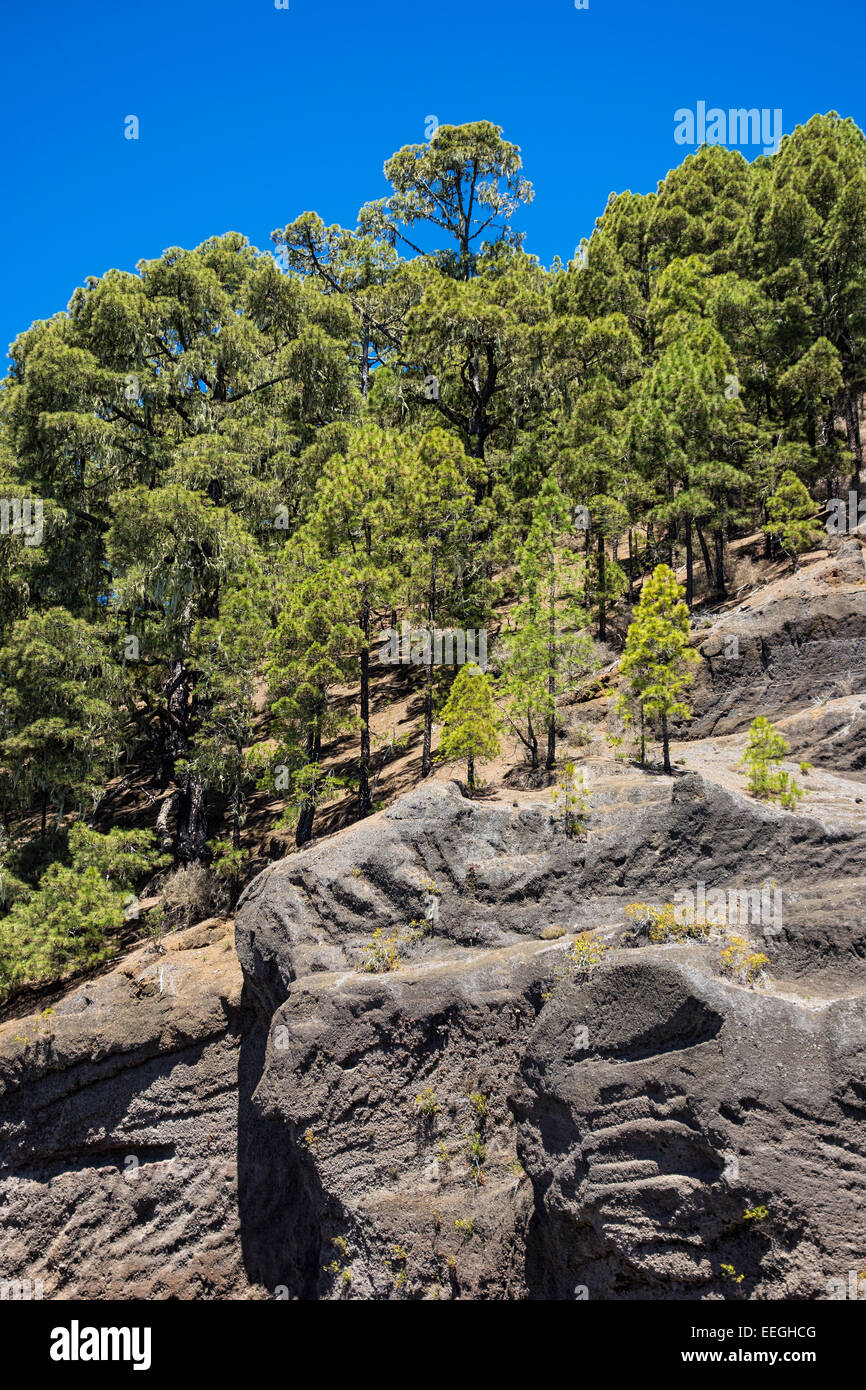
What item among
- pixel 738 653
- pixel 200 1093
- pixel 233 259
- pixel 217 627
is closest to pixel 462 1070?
pixel 200 1093

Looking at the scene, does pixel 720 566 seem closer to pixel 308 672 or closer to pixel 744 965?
pixel 308 672

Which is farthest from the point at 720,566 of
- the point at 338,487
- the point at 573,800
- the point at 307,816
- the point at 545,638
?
the point at 307,816

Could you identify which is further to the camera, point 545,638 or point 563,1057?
point 545,638

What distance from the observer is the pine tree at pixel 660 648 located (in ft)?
55.2

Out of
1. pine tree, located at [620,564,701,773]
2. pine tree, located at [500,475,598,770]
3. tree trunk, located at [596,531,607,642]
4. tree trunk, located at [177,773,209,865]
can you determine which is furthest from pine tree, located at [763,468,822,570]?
tree trunk, located at [177,773,209,865]

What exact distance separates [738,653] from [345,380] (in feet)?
56.5

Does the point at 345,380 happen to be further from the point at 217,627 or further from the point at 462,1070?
the point at 462,1070

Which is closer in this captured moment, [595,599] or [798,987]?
[798,987]

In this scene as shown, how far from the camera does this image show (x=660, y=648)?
56.3 ft

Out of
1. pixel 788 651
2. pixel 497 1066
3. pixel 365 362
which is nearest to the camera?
pixel 497 1066

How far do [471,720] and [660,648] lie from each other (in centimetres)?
416

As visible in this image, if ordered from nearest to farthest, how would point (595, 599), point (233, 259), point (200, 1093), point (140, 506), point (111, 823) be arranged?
point (200, 1093) < point (140, 506) < point (595, 599) < point (111, 823) < point (233, 259)

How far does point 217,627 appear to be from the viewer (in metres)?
23.1
